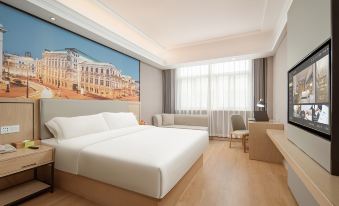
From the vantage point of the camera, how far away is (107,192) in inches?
70.4

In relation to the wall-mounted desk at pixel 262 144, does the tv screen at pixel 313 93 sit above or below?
above

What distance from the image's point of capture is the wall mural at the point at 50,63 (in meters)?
2.18

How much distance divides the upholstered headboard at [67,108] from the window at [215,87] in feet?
8.93

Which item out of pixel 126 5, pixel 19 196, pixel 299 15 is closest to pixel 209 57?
pixel 126 5

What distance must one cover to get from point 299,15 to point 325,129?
133 cm

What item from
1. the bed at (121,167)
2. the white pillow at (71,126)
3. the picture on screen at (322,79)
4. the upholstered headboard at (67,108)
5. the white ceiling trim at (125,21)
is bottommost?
the bed at (121,167)

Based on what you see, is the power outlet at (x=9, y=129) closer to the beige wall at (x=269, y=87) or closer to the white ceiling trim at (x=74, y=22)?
the white ceiling trim at (x=74, y=22)

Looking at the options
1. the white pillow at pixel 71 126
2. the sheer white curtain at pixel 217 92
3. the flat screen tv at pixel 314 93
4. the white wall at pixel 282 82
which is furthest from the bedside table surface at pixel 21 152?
the sheer white curtain at pixel 217 92

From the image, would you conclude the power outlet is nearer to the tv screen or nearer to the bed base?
the bed base

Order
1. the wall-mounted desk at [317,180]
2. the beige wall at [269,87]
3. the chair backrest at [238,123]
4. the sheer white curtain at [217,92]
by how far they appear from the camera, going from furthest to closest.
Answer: the sheer white curtain at [217,92] < the beige wall at [269,87] < the chair backrest at [238,123] < the wall-mounted desk at [317,180]

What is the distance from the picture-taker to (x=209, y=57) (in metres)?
A: 4.72

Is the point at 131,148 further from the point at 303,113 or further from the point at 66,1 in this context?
the point at 66,1

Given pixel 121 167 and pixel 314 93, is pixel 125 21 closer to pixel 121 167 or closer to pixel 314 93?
pixel 121 167

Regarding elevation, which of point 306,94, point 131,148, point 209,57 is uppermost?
point 209,57
